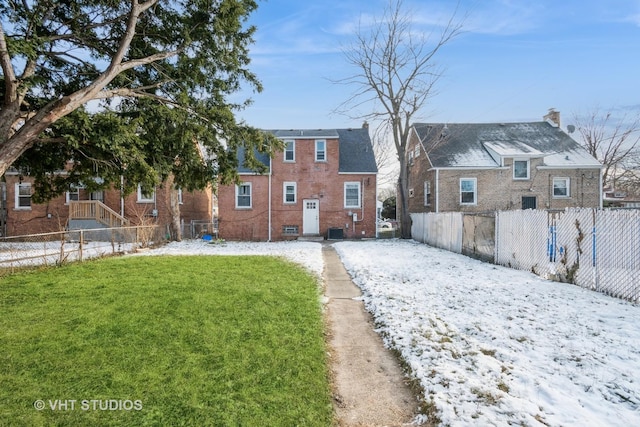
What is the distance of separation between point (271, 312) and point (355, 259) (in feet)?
21.8

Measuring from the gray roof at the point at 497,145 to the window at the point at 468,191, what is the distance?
0.97m

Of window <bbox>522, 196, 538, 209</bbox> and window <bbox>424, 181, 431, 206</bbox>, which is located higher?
window <bbox>424, 181, 431, 206</bbox>

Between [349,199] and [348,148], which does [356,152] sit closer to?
[348,148]

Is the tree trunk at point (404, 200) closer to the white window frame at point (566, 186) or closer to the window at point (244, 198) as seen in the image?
the window at point (244, 198)

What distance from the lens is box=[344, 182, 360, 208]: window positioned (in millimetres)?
21609

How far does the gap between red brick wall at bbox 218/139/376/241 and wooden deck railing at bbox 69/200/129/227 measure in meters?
6.10

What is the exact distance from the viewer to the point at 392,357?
413 centimetres

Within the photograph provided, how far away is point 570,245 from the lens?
7625 mm

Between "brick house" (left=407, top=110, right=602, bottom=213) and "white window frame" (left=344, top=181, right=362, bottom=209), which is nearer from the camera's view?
"white window frame" (left=344, top=181, right=362, bottom=209)

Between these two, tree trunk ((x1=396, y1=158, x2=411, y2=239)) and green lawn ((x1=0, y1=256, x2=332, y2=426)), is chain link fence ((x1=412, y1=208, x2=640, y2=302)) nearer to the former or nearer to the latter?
green lawn ((x1=0, y1=256, x2=332, y2=426))

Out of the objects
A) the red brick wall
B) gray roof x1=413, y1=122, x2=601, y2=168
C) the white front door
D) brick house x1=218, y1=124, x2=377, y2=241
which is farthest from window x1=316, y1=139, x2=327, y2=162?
gray roof x1=413, y1=122, x2=601, y2=168

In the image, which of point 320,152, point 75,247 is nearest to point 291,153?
point 320,152

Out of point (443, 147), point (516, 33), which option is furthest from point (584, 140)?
point (516, 33)

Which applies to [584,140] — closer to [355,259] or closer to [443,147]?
[443,147]
